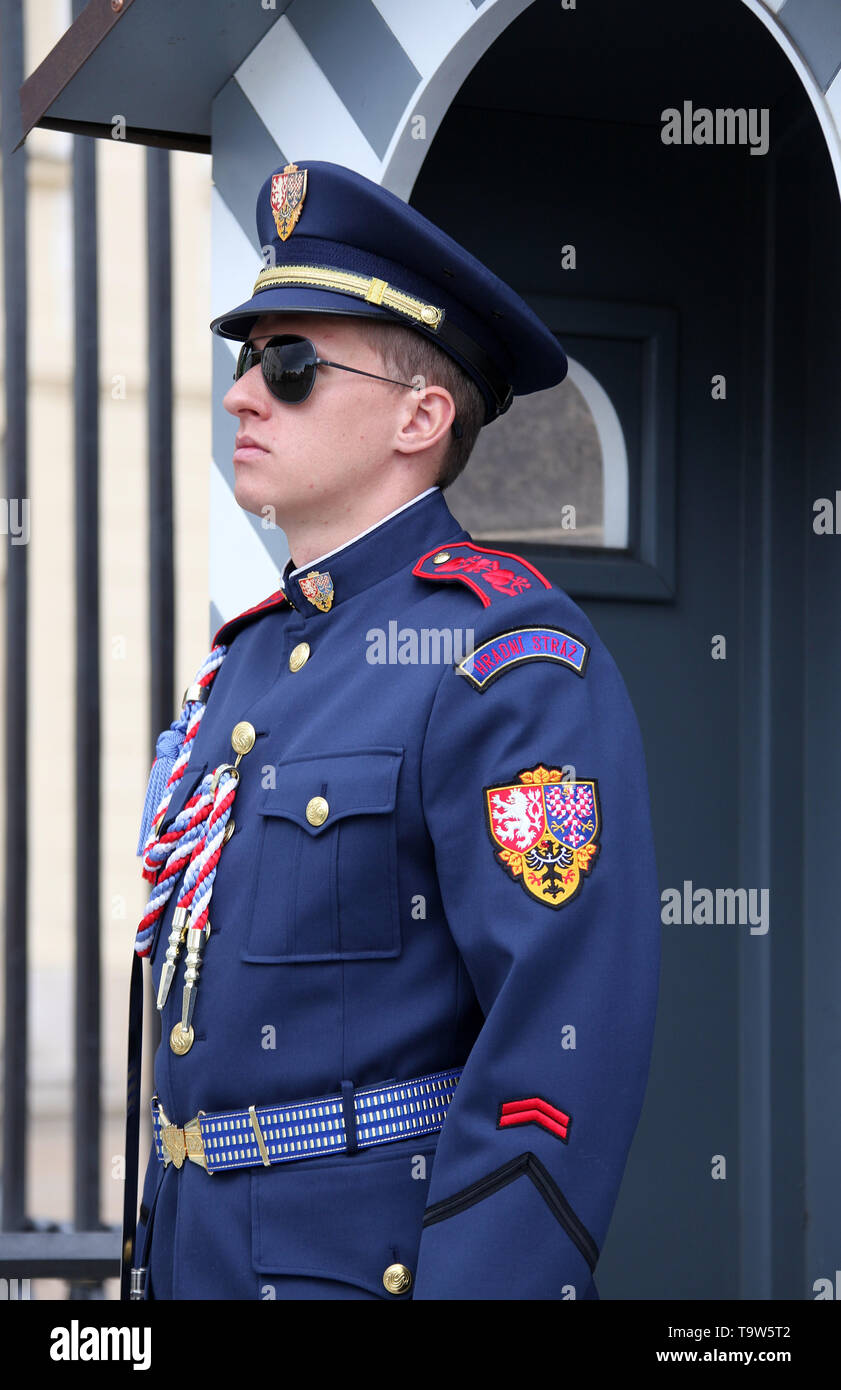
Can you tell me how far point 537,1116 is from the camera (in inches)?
61.0

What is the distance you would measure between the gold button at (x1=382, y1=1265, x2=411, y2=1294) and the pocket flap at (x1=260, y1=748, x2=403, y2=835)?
42cm

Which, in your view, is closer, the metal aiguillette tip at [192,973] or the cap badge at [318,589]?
the metal aiguillette tip at [192,973]

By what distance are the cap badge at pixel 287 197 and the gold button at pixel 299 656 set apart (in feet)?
1.55

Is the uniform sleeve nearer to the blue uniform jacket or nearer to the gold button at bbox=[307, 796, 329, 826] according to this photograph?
the blue uniform jacket

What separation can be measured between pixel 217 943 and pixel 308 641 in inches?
13.8

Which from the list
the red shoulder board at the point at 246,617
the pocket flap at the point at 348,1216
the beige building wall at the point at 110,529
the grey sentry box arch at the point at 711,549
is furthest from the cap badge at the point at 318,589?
the beige building wall at the point at 110,529

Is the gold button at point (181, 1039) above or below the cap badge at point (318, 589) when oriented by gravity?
below

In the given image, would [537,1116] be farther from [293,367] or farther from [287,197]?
[287,197]

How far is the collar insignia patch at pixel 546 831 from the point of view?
1.59 metres

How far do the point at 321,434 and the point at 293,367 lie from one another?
8cm

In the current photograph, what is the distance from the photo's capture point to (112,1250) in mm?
3230

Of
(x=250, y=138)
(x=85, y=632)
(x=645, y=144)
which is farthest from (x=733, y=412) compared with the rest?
(x=85, y=632)

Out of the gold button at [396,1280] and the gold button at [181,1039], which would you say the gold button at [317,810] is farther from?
the gold button at [396,1280]

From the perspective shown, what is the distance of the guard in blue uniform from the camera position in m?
1.56
